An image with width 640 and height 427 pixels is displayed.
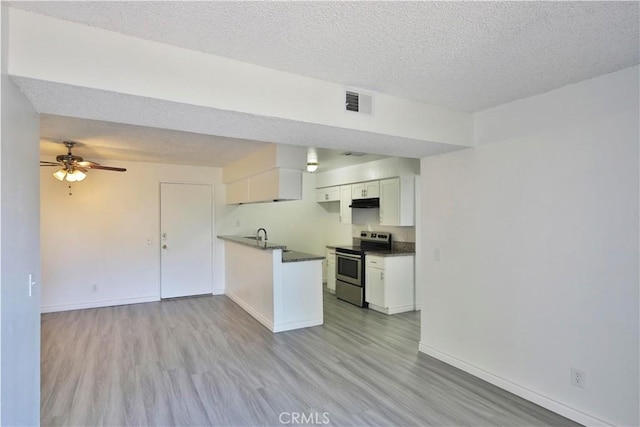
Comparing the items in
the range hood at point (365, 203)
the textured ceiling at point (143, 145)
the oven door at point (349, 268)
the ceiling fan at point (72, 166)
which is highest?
the textured ceiling at point (143, 145)

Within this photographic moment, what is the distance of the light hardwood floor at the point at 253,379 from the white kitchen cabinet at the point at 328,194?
273cm

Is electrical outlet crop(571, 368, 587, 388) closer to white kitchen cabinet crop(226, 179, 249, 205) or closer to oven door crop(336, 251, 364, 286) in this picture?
oven door crop(336, 251, 364, 286)

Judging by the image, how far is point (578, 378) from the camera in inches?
96.0

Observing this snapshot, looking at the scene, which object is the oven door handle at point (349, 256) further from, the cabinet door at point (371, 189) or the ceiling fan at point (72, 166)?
the ceiling fan at point (72, 166)

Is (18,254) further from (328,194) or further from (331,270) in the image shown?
(328,194)

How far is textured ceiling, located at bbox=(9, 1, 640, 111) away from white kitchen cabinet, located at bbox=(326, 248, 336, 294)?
453 centimetres

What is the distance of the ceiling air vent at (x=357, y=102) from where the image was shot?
2.50 meters

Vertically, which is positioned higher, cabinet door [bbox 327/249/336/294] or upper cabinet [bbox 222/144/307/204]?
upper cabinet [bbox 222/144/307/204]

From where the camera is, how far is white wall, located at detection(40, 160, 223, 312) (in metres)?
5.24

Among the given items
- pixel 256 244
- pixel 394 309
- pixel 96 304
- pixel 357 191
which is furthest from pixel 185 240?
pixel 394 309

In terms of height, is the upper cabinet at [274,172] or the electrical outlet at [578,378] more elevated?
the upper cabinet at [274,172]

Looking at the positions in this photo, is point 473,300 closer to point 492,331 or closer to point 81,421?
point 492,331

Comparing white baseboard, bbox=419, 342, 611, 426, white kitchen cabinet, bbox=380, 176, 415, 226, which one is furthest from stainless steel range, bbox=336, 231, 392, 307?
white baseboard, bbox=419, 342, 611, 426

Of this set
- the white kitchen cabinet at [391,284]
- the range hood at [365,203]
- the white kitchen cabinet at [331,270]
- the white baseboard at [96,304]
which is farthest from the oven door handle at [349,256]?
the white baseboard at [96,304]
